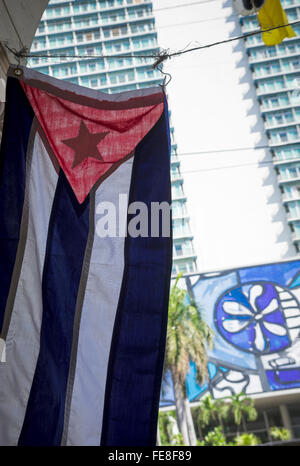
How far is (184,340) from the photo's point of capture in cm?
2983

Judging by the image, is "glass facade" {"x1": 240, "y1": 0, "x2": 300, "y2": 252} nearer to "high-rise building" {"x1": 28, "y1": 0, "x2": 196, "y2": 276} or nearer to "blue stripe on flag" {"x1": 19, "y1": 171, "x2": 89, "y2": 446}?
"high-rise building" {"x1": 28, "y1": 0, "x2": 196, "y2": 276}

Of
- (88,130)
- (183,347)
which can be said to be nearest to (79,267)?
(88,130)

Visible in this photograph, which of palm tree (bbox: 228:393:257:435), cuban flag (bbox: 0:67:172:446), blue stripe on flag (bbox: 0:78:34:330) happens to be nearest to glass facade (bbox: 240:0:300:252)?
palm tree (bbox: 228:393:257:435)

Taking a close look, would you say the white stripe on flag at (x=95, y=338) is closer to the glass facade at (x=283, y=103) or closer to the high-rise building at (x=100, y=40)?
the glass facade at (x=283, y=103)

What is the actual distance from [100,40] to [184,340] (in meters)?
64.8

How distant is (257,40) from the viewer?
80.8 m

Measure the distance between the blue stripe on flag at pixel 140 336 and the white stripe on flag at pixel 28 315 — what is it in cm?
56

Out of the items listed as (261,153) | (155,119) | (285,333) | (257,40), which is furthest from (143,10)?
(155,119)

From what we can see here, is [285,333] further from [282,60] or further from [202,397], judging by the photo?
[282,60]

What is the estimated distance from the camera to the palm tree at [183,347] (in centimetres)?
2953

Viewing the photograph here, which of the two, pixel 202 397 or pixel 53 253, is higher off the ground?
pixel 202 397

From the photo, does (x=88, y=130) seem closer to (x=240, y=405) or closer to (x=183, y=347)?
(x=183, y=347)

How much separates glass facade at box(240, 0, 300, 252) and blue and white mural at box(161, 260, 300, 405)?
87.9 feet

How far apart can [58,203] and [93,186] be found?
0.33m
